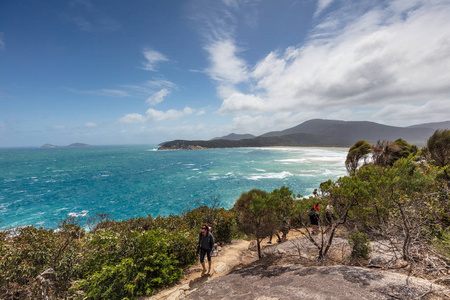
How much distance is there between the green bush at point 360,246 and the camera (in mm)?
7113

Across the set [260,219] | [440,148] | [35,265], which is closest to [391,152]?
[440,148]

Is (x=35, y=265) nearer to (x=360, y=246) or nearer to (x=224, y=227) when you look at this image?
(x=224, y=227)

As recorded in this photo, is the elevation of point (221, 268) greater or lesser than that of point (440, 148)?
lesser

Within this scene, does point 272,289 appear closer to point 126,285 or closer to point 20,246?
point 126,285

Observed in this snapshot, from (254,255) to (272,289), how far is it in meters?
5.11

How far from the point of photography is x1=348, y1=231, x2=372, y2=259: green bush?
23.3 feet

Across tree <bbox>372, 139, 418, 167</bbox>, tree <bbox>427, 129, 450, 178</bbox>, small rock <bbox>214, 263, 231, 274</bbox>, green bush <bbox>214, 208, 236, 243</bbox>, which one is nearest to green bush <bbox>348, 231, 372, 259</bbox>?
small rock <bbox>214, 263, 231, 274</bbox>

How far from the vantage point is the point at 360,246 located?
721 cm

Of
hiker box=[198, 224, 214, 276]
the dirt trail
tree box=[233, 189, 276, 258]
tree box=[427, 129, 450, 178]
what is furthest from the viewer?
tree box=[427, 129, 450, 178]

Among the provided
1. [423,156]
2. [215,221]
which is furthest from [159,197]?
[423,156]

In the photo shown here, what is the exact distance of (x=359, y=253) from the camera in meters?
7.29

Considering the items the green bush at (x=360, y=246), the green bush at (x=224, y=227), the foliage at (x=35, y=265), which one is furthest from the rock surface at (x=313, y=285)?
the green bush at (x=224, y=227)

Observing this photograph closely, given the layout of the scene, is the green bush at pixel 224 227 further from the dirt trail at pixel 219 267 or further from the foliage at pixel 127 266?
the foliage at pixel 127 266

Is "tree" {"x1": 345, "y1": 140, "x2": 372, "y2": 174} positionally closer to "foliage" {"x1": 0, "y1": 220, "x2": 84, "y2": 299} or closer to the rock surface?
the rock surface
